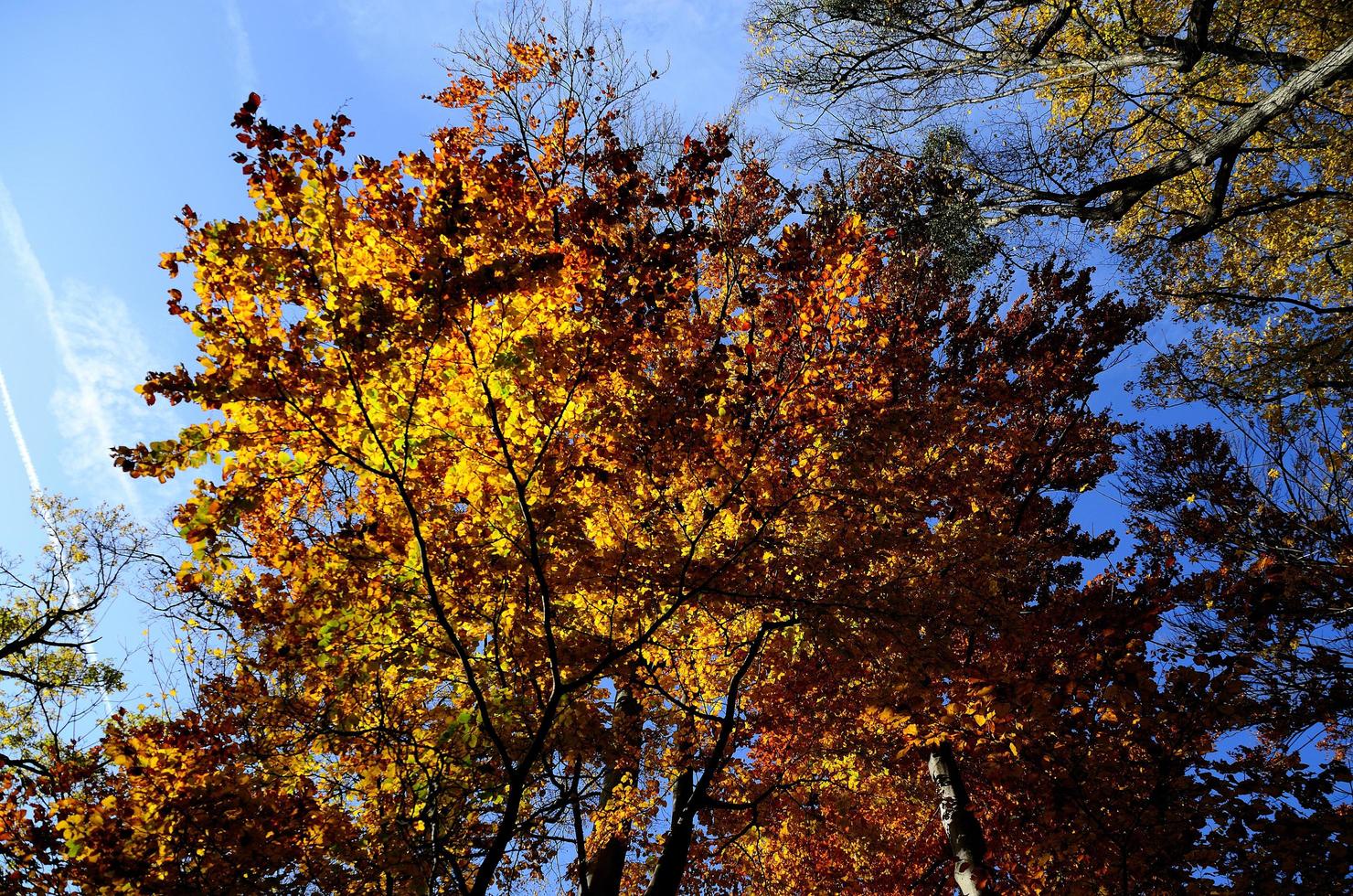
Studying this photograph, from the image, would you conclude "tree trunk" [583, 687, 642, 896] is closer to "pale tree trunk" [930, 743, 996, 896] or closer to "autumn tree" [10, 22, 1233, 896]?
"autumn tree" [10, 22, 1233, 896]

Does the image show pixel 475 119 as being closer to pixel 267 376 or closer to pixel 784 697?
pixel 267 376

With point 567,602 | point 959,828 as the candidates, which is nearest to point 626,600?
point 567,602

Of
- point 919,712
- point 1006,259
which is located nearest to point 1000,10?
point 1006,259

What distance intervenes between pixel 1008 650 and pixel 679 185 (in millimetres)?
8626

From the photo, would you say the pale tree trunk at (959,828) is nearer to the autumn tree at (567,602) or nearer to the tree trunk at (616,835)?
the autumn tree at (567,602)

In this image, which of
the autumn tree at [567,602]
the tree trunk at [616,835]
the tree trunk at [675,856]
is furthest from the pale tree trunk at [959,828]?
the tree trunk at [616,835]

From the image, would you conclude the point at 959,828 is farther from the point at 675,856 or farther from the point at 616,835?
the point at 616,835

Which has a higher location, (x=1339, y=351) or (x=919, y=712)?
(x=1339, y=351)

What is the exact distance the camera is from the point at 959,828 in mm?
8586

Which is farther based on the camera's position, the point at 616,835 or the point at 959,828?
the point at 959,828

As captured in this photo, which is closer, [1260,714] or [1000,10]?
[1260,714]

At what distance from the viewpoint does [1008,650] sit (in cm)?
987

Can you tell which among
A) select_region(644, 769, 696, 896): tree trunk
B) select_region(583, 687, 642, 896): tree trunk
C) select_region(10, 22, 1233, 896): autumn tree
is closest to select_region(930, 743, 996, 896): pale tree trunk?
select_region(10, 22, 1233, 896): autumn tree

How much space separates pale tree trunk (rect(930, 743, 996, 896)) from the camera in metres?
7.92
